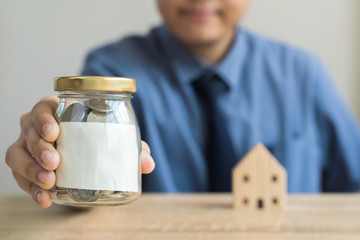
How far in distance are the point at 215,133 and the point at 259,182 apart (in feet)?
1.41

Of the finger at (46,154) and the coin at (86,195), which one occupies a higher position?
the finger at (46,154)

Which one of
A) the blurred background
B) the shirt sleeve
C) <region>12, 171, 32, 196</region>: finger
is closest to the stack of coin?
<region>12, 171, 32, 196</region>: finger

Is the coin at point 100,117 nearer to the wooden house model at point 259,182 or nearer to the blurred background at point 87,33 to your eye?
the wooden house model at point 259,182

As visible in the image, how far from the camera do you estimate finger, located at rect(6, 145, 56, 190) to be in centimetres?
48

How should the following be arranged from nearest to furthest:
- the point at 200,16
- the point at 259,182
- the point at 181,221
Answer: the point at 181,221, the point at 259,182, the point at 200,16

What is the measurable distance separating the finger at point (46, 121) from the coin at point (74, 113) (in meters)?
0.01

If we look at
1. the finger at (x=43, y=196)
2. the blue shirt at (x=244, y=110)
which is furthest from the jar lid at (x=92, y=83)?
the blue shirt at (x=244, y=110)

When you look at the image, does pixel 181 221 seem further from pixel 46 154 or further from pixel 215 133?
pixel 215 133

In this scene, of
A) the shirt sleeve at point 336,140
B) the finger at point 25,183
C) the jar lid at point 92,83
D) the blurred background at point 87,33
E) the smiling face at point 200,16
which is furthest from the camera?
the blurred background at point 87,33

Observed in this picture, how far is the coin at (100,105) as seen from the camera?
455 millimetres

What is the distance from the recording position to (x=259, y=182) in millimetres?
855

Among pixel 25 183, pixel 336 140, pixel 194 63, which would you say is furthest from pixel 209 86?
pixel 25 183

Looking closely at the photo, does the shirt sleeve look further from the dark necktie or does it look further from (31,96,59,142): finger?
(31,96,59,142): finger

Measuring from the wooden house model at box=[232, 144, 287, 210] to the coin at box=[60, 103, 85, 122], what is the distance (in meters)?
0.45
